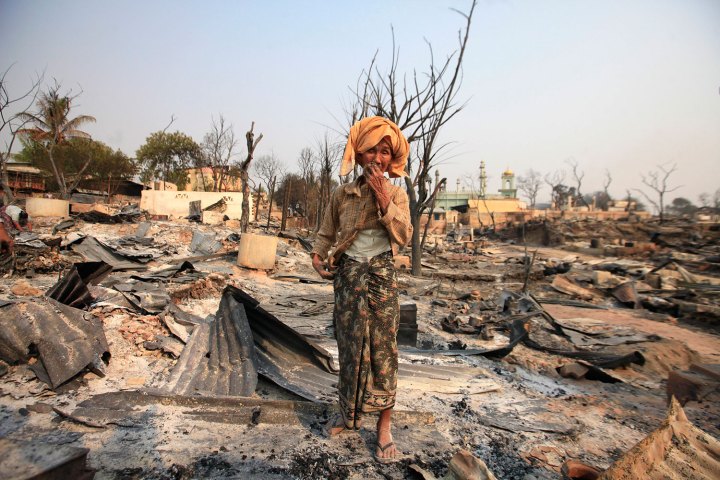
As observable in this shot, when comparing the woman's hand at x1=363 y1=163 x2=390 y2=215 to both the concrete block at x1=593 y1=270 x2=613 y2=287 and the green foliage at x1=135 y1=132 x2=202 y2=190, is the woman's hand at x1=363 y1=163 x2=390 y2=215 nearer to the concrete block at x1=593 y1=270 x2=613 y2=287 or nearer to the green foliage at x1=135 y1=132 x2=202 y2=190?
the concrete block at x1=593 y1=270 x2=613 y2=287

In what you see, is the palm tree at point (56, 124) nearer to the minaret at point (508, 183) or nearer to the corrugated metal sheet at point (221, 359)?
the corrugated metal sheet at point (221, 359)

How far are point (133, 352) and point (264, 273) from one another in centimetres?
552

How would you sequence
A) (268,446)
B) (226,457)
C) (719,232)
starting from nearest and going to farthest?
(226,457) → (268,446) → (719,232)

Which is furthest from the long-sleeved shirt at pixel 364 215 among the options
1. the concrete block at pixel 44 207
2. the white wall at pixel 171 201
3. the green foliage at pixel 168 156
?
the green foliage at pixel 168 156

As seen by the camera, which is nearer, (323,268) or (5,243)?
(323,268)

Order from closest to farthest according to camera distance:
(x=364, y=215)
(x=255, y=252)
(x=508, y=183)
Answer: (x=364, y=215) < (x=255, y=252) < (x=508, y=183)

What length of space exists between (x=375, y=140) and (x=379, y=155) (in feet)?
0.28

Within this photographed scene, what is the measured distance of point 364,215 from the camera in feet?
6.43

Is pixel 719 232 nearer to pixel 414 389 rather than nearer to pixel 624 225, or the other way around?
pixel 624 225

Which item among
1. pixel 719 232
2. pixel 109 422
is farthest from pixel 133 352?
pixel 719 232

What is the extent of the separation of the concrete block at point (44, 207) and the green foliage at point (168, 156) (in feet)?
54.7

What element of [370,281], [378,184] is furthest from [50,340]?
[378,184]

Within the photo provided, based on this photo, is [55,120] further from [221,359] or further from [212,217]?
[221,359]

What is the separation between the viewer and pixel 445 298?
7.23 m
